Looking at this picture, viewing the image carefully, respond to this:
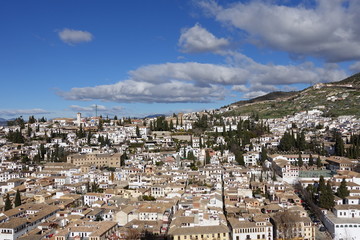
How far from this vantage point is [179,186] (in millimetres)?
30219

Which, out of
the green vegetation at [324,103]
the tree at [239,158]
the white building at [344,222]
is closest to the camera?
the white building at [344,222]

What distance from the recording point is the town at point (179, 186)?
21.4m

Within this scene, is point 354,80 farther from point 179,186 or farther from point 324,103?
point 179,186

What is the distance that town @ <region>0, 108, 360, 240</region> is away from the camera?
21359 millimetres

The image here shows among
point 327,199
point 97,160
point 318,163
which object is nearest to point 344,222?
point 327,199

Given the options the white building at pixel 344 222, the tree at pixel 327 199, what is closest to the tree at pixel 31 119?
the tree at pixel 327 199

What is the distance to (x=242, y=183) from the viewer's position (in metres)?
31.0

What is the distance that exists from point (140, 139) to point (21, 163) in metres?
17.2

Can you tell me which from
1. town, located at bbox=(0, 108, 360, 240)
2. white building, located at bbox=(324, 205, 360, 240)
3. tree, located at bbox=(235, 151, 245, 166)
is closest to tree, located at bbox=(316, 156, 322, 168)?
town, located at bbox=(0, 108, 360, 240)

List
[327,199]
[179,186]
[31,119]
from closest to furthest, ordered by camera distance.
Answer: [327,199] → [179,186] → [31,119]

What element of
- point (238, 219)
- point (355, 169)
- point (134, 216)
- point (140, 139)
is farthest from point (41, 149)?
point (355, 169)

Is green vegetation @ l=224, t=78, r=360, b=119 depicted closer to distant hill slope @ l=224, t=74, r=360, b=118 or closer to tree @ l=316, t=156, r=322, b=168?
distant hill slope @ l=224, t=74, r=360, b=118

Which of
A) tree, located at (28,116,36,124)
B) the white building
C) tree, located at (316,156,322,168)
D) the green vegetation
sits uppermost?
the green vegetation

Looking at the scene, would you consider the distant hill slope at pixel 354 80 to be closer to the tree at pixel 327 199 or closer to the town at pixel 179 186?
the town at pixel 179 186
